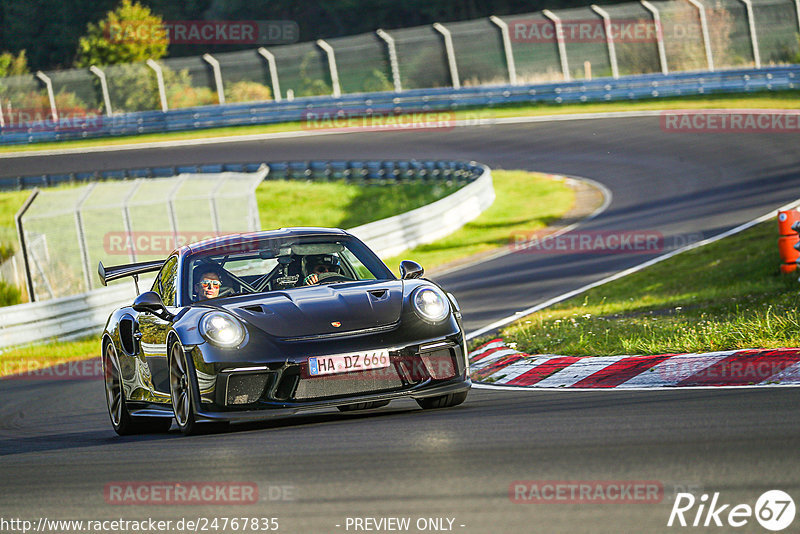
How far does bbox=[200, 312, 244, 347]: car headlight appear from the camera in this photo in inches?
267

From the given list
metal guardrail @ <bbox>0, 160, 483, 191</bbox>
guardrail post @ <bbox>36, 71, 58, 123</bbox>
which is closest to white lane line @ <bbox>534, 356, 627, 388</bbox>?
metal guardrail @ <bbox>0, 160, 483, 191</bbox>

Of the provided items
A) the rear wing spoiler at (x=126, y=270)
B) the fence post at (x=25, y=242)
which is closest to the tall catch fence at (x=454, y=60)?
the fence post at (x=25, y=242)

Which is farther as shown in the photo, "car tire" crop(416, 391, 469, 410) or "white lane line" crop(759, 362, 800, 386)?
"car tire" crop(416, 391, 469, 410)

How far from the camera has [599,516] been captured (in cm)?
403

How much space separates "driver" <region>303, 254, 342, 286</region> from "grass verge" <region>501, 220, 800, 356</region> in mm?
2298

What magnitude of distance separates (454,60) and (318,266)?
3625 centimetres

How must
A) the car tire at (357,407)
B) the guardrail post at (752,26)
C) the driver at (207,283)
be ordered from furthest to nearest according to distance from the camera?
the guardrail post at (752,26)
the car tire at (357,407)
the driver at (207,283)

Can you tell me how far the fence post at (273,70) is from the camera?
150 ft

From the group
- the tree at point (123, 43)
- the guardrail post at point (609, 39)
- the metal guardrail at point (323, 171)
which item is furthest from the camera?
the tree at point (123, 43)

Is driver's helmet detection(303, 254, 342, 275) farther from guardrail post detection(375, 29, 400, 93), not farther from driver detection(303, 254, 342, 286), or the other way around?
guardrail post detection(375, 29, 400, 93)

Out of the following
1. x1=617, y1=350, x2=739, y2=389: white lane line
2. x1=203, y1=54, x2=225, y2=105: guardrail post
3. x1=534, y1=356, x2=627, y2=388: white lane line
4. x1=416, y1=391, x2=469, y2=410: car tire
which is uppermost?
x1=416, y1=391, x2=469, y2=410: car tire

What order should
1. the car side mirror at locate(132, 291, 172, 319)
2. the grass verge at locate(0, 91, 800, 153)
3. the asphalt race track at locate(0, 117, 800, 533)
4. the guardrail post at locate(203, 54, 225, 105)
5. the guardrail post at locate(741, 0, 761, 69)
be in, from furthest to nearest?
the guardrail post at locate(203, 54, 225, 105), the guardrail post at locate(741, 0, 761, 69), the grass verge at locate(0, 91, 800, 153), the car side mirror at locate(132, 291, 172, 319), the asphalt race track at locate(0, 117, 800, 533)

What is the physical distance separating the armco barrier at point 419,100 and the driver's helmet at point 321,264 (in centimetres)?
2830

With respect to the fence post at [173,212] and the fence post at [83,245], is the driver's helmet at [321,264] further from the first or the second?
the fence post at [173,212]
